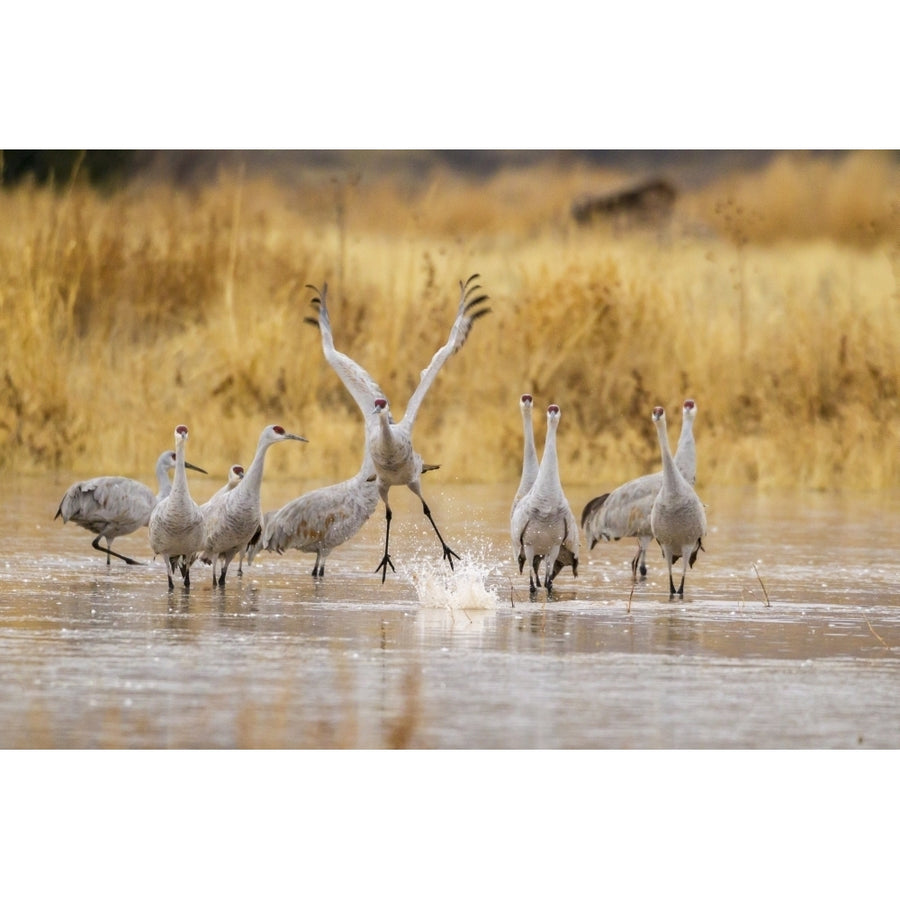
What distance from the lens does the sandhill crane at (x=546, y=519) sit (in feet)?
36.2

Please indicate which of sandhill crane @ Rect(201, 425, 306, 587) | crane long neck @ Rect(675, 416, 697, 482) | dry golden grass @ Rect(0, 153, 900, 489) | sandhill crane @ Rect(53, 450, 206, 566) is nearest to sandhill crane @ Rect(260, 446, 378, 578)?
sandhill crane @ Rect(201, 425, 306, 587)

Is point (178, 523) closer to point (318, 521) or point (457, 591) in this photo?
point (318, 521)

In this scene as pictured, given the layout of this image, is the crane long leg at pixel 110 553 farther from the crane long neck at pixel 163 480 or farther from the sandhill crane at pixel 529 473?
the sandhill crane at pixel 529 473

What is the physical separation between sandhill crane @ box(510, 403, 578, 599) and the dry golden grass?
25.8 ft

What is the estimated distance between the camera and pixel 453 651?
30.5 feet

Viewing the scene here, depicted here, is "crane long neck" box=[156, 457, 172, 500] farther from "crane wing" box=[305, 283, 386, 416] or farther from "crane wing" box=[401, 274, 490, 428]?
"crane wing" box=[401, 274, 490, 428]

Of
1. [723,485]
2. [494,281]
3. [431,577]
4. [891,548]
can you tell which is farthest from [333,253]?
[431,577]

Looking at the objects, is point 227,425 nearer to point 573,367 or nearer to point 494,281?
point 573,367

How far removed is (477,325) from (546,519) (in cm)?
1117

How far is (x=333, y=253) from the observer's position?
2527 cm

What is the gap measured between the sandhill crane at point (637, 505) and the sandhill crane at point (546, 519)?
0.93 metres

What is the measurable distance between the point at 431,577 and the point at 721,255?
14.4 metres

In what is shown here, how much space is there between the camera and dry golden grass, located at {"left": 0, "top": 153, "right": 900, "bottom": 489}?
790 inches

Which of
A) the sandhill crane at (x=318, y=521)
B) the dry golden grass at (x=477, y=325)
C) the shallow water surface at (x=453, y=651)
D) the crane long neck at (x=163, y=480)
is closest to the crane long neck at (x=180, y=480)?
the shallow water surface at (x=453, y=651)
